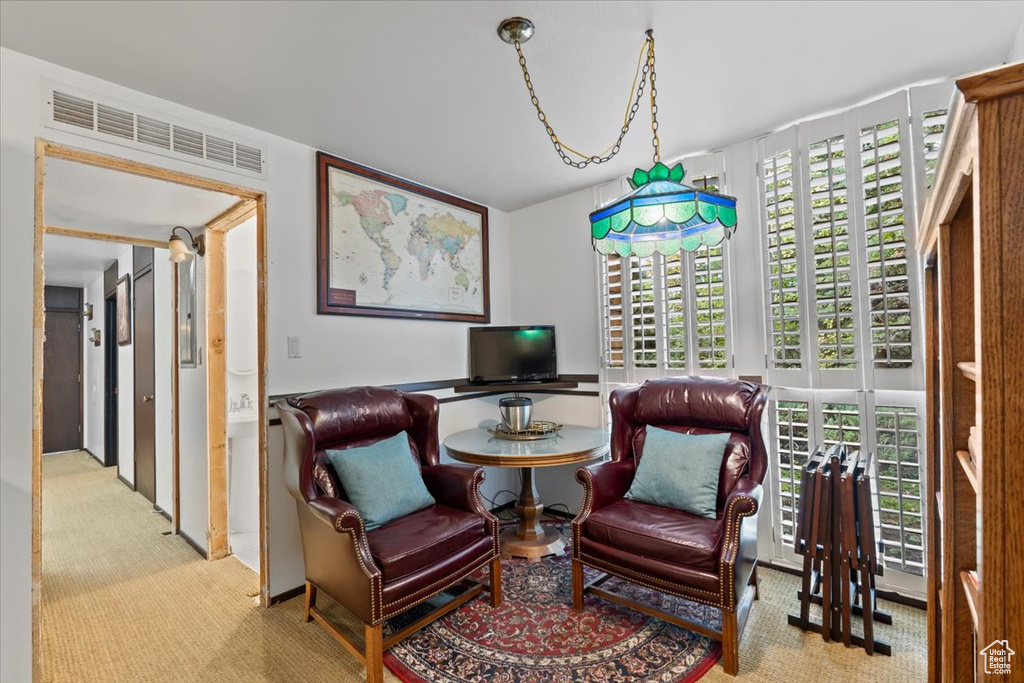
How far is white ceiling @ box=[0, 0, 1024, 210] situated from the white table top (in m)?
1.81

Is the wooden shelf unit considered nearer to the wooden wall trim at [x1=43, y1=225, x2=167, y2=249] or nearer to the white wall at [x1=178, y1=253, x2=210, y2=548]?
the white wall at [x1=178, y1=253, x2=210, y2=548]

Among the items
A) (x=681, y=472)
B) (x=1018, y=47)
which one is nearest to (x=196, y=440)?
(x=681, y=472)

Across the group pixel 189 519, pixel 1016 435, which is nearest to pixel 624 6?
pixel 1016 435

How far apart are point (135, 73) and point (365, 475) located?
2.03 m

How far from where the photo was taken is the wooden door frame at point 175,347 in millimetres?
1897

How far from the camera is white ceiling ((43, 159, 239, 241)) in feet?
8.52

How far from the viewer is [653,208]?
1.82m

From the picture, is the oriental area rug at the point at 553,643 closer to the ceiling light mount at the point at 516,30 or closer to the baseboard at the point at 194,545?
the baseboard at the point at 194,545

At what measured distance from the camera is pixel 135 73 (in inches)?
79.8

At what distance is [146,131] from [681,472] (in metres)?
3.01

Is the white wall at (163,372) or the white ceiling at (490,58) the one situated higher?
the white ceiling at (490,58)

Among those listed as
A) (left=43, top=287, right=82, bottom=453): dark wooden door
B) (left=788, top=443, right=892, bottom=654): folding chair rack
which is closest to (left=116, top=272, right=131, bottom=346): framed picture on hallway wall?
(left=43, top=287, right=82, bottom=453): dark wooden door

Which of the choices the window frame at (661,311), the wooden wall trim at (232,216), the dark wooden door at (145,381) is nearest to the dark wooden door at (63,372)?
the dark wooden door at (145,381)
